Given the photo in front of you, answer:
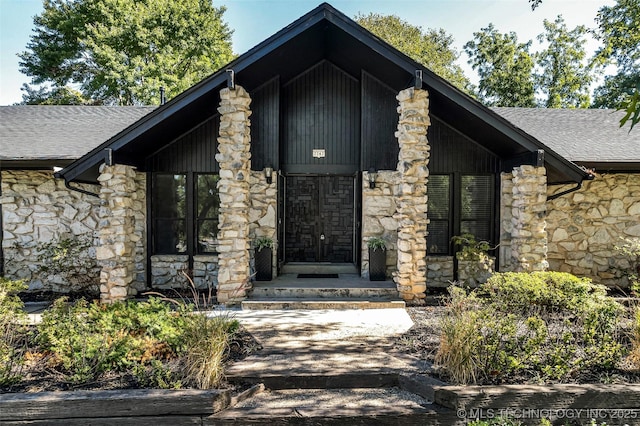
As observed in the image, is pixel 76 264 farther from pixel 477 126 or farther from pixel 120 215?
pixel 477 126

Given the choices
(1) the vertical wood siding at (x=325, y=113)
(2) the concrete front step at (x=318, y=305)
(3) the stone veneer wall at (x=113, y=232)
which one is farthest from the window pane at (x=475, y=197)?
(3) the stone veneer wall at (x=113, y=232)

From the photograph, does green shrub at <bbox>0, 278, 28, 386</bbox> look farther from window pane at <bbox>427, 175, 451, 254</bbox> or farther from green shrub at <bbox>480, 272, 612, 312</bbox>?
window pane at <bbox>427, 175, 451, 254</bbox>

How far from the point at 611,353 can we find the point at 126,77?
64.7ft

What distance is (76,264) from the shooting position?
7.77 meters

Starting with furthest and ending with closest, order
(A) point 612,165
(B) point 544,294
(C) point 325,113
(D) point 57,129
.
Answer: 1. (D) point 57,129
2. (C) point 325,113
3. (A) point 612,165
4. (B) point 544,294

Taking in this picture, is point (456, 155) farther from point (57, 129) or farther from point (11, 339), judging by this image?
point (57, 129)

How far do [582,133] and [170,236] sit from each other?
983 centimetres

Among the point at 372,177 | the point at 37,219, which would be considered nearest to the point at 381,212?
the point at 372,177

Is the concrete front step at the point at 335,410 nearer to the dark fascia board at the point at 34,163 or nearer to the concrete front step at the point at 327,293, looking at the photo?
the concrete front step at the point at 327,293

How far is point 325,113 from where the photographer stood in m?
8.20

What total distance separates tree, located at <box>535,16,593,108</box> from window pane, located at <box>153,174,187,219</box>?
20.2m

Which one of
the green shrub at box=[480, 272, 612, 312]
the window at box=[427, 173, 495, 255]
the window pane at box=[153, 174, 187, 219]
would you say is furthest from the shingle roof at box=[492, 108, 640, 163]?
the window pane at box=[153, 174, 187, 219]

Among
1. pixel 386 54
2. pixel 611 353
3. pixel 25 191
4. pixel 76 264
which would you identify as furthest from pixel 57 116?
pixel 611 353

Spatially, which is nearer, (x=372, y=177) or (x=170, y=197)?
(x=372, y=177)
